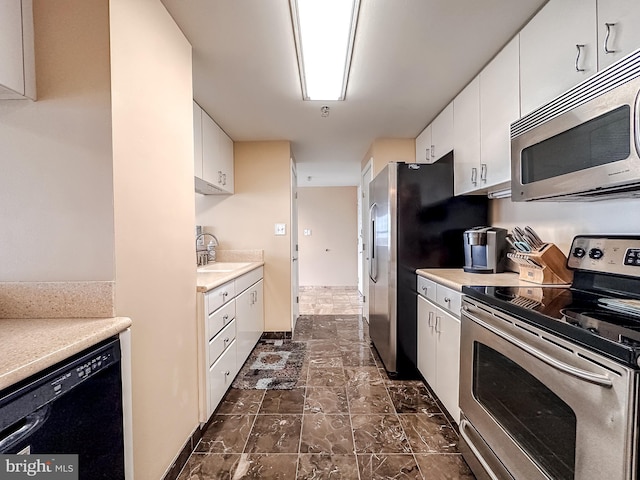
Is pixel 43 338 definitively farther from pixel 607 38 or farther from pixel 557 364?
pixel 607 38

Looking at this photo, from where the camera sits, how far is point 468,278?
1.88 metres

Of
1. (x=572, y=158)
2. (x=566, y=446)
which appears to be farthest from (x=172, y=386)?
(x=572, y=158)

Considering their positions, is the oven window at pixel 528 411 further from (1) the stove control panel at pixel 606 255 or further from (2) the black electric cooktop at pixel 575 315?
(1) the stove control panel at pixel 606 255

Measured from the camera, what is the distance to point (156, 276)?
1.33 metres

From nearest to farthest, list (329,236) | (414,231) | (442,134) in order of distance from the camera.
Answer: (414,231), (442,134), (329,236)

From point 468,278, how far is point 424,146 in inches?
69.8

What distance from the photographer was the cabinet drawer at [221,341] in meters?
1.90

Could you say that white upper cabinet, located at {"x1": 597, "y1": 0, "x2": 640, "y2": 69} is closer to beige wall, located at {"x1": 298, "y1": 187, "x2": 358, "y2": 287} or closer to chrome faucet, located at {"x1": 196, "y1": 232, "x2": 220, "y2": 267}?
chrome faucet, located at {"x1": 196, "y1": 232, "x2": 220, "y2": 267}

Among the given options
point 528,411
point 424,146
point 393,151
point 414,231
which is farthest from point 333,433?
point 393,151

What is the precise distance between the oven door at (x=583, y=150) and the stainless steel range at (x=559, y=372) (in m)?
0.41

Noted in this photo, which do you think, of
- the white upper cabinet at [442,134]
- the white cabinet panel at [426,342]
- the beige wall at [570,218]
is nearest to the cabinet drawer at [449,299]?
the white cabinet panel at [426,342]

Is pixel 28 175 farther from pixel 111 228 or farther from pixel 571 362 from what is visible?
pixel 571 362

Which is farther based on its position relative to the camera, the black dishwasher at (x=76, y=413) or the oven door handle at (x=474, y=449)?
the oven door handle at (x=474, y=449)

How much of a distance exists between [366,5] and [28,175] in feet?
5.12
